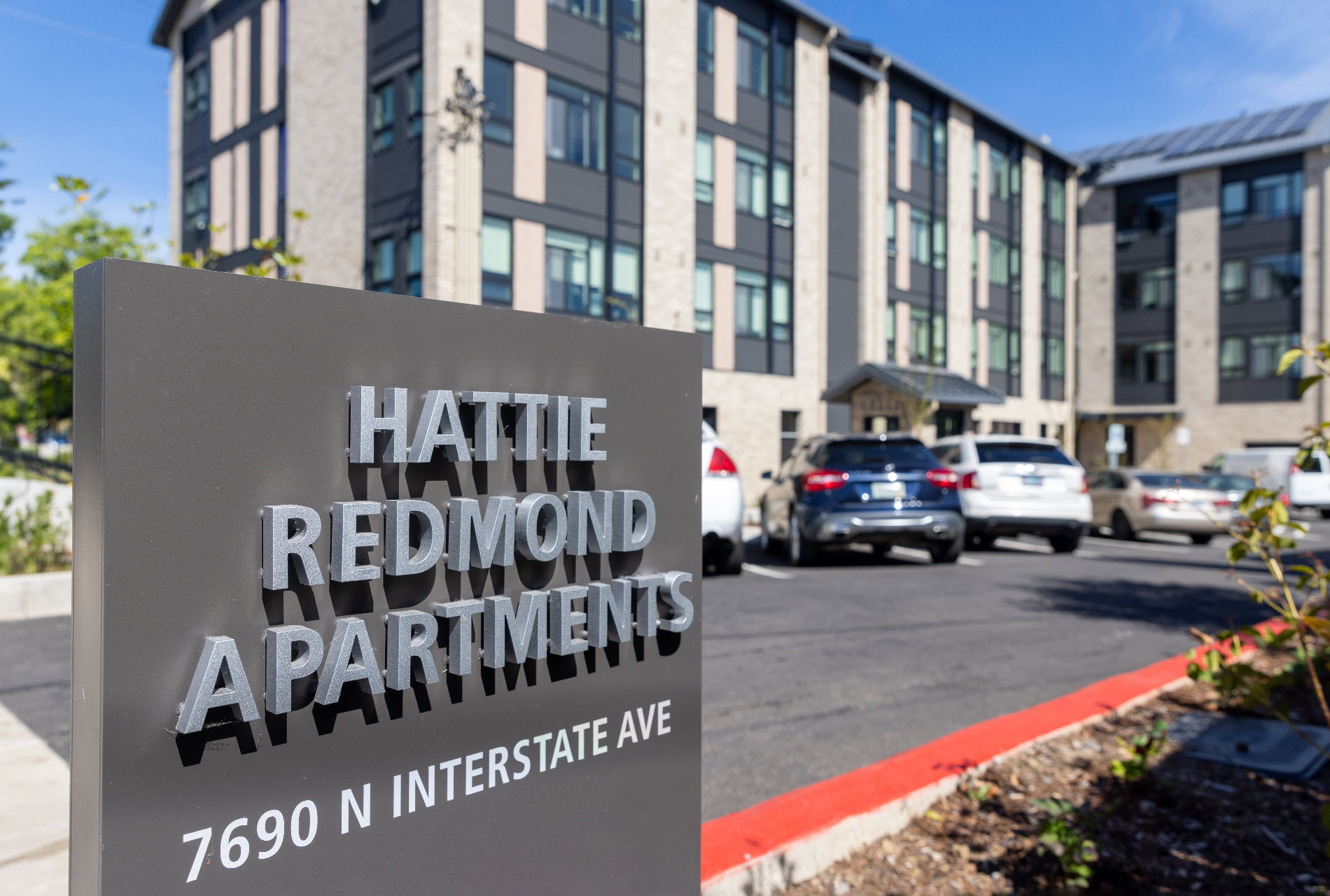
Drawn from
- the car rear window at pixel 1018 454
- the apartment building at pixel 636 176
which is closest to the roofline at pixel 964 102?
the apartment building at pixel 636 176

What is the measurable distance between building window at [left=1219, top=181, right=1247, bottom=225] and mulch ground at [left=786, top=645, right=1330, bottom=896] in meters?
42.6

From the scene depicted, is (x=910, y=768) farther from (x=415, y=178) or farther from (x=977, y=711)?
(x=415, y=178)

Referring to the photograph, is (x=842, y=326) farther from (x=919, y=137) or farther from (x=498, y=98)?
(x=498, y=98)

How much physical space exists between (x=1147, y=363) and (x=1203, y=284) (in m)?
4.09

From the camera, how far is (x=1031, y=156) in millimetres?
38406

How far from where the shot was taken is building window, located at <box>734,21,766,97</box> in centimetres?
2464

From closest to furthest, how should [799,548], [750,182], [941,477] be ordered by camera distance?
[941,477] → [799,548] → [750,182]

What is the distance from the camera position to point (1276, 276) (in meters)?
37.7

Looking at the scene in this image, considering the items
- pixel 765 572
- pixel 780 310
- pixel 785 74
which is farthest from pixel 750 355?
pixel 765 572

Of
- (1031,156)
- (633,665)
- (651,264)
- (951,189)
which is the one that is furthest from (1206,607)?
(1031,156)

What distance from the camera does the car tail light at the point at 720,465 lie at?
384 inches

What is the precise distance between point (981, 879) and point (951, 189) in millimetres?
33494

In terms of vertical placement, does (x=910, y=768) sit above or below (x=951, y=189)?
below

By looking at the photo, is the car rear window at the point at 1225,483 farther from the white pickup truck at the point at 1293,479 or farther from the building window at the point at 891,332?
the building window at the point at 891,332
